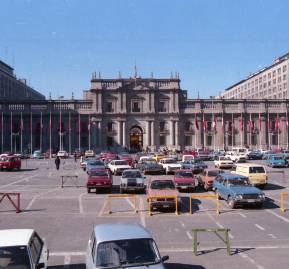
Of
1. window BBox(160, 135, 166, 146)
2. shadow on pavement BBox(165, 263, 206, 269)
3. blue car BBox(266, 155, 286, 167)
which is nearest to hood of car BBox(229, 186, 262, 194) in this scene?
shadow on pavement BBox(165, 263, 206, 269)

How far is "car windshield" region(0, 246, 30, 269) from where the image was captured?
10052mm

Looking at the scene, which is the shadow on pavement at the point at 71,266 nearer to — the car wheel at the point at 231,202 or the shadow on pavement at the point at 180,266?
the shadow on pavement at the point at 180,266

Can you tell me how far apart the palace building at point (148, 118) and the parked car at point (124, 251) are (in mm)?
85252

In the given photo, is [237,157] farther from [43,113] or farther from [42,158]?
[43,113]

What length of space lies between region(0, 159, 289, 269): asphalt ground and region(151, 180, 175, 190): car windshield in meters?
1.18

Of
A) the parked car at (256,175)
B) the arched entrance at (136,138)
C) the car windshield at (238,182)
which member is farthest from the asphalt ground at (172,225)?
the arched entrance at (136,138)

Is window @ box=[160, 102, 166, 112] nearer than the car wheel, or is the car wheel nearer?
the car wheel

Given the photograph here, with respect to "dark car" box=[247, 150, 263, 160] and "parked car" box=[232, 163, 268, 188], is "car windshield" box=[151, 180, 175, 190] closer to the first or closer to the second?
"parked car" box=[232, 163, 268, 188]

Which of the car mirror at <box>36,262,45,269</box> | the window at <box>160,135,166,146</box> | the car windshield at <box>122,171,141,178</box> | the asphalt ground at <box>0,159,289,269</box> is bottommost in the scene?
the asphalt ground at <box>0,159,289,269</box>

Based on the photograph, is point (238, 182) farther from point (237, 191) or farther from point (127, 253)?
point (127, 253)

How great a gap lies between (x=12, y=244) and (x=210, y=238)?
868 centimetres

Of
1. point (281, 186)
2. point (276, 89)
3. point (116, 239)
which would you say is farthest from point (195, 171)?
point (276, 89)

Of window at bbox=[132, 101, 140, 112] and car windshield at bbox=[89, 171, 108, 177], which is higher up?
window at bbox=[132, 101, 140, 112]

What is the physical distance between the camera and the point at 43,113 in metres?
95.9
